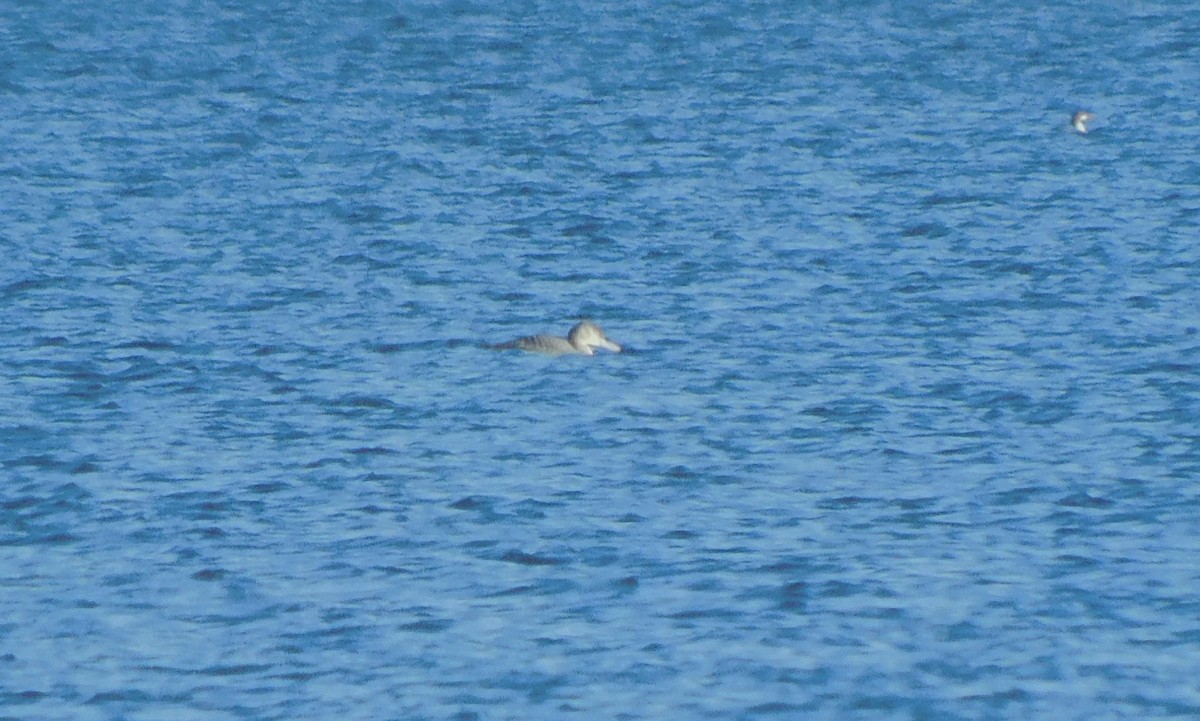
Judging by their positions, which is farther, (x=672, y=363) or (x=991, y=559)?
(x=672, y=363)

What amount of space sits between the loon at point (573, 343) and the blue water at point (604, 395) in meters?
0.19

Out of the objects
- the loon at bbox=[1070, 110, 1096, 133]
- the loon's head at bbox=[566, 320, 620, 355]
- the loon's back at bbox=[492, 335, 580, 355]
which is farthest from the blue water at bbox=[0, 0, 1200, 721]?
the loon's head at bbox=[566, 320, 620, 355]

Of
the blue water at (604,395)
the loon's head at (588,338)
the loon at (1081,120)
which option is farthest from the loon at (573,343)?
the loon at (1081,120)

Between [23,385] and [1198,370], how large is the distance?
40.7ft

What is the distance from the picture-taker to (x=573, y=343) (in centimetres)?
2502

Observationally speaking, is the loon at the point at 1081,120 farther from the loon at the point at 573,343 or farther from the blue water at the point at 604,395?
the loon at the point at 573,343

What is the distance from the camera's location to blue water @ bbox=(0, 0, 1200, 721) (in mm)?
16359

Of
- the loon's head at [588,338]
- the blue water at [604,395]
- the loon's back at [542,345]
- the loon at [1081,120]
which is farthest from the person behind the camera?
the loon at [1081,120]

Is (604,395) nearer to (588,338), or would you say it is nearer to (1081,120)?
(588,338)

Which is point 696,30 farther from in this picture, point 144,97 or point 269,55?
point 144,97

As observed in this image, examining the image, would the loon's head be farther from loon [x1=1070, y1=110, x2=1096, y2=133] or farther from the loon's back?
loon [x1=1070, y1=110, x2=1096, y2=133]

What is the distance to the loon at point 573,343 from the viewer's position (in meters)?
24.9

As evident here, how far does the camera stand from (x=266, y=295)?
92.2 feet

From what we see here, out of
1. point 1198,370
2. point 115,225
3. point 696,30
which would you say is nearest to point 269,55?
point 696,30
